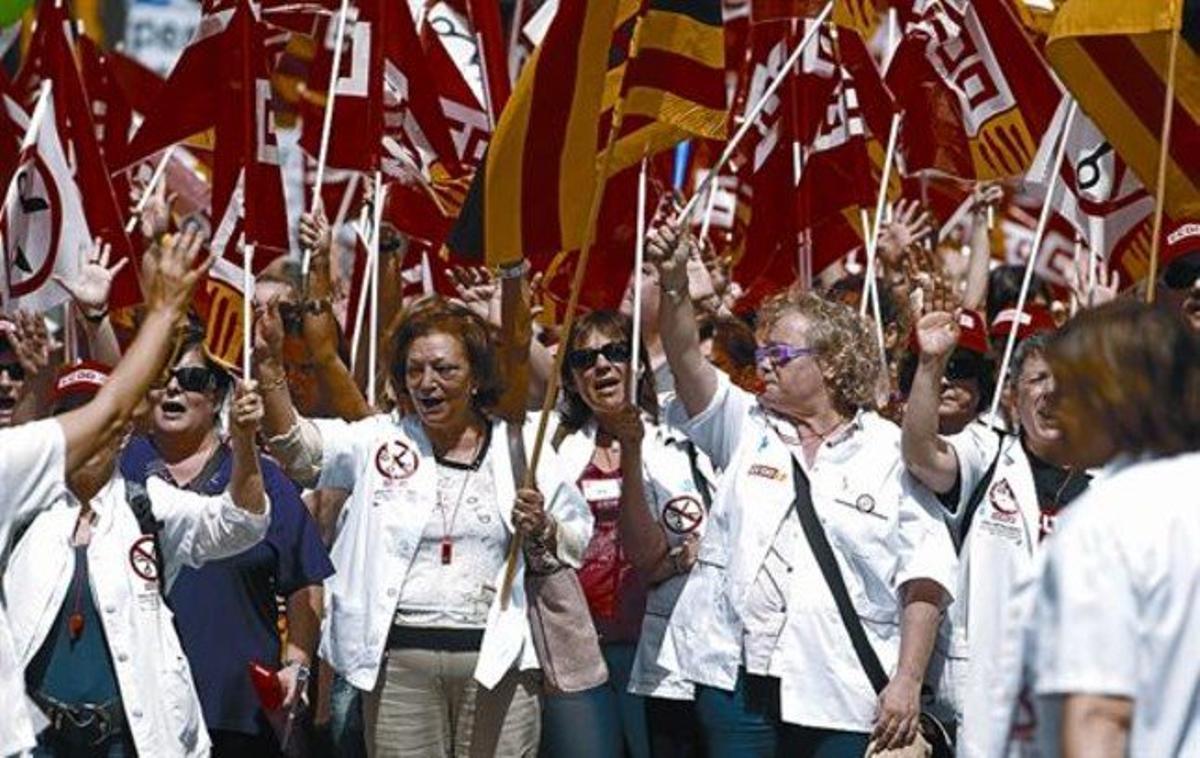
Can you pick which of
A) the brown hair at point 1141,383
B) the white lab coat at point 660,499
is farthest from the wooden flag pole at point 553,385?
the brown hair at point 1141,383

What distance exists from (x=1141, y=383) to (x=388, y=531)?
3.90 metres

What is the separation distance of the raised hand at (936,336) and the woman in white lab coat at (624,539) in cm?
102

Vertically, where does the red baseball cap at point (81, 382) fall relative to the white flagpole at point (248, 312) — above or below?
below

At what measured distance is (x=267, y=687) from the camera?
8.72 metres

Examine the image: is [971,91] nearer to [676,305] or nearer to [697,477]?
[697,477]

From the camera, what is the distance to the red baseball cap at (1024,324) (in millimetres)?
10031

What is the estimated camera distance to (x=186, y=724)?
26.5 feet

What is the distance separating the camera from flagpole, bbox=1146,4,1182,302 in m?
8.09

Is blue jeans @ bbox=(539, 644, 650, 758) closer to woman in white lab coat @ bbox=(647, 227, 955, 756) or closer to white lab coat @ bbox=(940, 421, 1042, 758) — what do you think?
woman in white lab coat @ bbox=(647, 227, 955, 756)

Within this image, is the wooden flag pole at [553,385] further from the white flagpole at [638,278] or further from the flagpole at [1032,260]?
the flagpole at [1032,260]

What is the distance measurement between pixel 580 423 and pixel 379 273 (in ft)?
5.05

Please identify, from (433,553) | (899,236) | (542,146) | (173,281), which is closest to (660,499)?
(433,553)

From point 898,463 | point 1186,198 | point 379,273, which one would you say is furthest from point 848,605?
point 379,273

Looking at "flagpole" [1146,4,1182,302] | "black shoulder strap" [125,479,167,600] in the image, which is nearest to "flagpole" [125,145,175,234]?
"black shoulder strap" [125,479,167,600]
